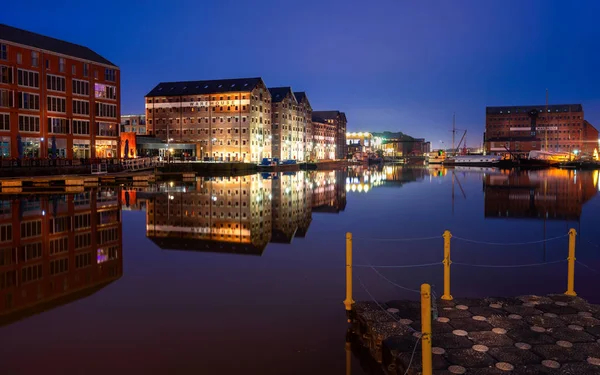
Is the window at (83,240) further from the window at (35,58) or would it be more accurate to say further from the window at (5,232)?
the window at (35,58)

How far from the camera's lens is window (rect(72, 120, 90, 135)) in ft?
230

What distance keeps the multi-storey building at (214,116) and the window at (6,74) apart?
48.9 metres

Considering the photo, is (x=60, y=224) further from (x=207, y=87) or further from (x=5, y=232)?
(x=207, y=87)

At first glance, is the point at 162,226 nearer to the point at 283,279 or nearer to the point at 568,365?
the point at 283,279

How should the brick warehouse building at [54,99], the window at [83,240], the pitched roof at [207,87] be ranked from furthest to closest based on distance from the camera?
the pitched roof at [207,87], the brick warehouse building at [54,99], the window at [83,240]

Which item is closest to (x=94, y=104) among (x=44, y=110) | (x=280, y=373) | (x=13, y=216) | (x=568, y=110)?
(x=44, y=110)

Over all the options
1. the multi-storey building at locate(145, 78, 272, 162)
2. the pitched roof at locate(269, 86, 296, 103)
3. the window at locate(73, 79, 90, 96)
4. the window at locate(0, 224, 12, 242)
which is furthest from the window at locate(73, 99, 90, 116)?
the pitched roof at locate(269, 86, 296, 103)

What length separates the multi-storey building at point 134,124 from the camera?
138000 mm

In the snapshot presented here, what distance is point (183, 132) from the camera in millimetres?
116000

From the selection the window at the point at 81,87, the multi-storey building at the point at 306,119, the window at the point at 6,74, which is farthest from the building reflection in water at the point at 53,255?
the multi-storey building at the point at 306,119

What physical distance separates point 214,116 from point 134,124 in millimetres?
37814

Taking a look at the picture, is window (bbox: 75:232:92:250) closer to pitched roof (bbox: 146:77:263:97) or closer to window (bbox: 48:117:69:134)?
window (bbox: 48:117:69:134)

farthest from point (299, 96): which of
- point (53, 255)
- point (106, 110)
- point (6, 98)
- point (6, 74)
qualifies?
point (53, 255)

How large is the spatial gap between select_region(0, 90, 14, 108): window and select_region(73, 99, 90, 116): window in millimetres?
9510
